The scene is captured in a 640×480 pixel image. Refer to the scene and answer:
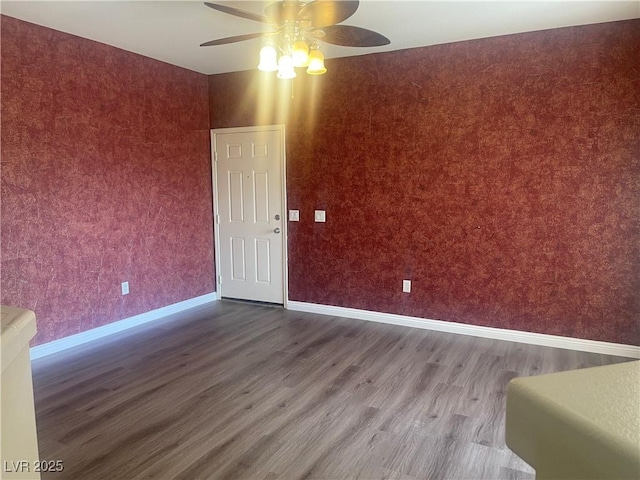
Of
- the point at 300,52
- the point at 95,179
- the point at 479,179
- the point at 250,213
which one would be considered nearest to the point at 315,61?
the point at 300,52

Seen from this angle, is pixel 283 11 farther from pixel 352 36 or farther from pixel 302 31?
pixel 352 36

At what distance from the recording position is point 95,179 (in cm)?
392

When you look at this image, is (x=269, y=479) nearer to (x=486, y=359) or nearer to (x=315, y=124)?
(x=486, y=359)

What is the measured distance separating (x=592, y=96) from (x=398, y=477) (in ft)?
10.7

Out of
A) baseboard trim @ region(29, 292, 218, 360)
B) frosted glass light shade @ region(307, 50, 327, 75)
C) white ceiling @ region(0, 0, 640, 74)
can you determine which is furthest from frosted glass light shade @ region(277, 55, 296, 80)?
baseboard trim @ region(29, 292, 218, 360)

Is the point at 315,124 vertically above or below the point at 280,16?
below

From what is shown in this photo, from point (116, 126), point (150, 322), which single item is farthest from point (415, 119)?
point (150, 322)

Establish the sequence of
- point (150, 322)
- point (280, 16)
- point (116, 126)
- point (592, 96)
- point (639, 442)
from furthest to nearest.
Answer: point (150, 322)
point (116, 126)
point (592, 96)
point (280, 16)
point (639, 442)

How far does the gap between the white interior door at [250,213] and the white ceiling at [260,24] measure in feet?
3.97

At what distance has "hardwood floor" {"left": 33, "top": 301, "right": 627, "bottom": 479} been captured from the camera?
219cm

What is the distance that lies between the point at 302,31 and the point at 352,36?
322mm

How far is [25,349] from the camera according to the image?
0.84 metres

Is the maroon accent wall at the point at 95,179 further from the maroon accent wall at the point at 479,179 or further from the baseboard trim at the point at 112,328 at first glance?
the maroon accent wall at the point at 479,179

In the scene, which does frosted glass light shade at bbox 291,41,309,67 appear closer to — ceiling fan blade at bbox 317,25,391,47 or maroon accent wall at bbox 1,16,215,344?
ceiling fan blade at bbox 317,25,391,47
